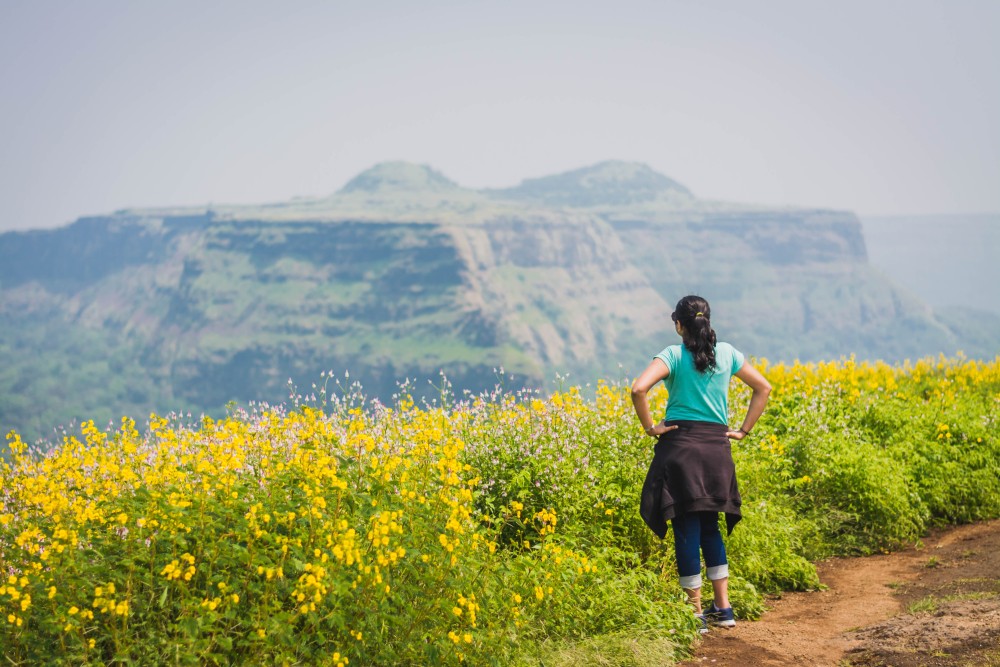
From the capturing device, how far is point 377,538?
4.69 meters

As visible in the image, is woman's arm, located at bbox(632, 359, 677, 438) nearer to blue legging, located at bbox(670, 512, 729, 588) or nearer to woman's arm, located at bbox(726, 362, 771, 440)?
woman's arm, located at bbox(726, 362, 771, 440)

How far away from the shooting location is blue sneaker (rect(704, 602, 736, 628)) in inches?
257

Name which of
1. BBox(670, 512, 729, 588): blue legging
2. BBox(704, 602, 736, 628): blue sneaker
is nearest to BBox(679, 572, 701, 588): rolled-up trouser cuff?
BBox(670, 512, 729, 588): blue legging

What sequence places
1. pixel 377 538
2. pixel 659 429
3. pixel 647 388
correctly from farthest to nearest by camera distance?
pixel 659 429 < pixel 647 388 < pixel 377 538

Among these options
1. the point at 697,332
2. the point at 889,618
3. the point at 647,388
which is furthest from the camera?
the point at 889,618

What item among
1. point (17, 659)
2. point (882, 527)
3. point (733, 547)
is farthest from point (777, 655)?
point (17, 659)

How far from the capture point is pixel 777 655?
6.13m

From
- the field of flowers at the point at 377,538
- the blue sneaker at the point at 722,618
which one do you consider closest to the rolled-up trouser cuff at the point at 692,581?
the field of flowers at the point at 377,538

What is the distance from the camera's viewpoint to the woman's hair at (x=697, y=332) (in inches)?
242

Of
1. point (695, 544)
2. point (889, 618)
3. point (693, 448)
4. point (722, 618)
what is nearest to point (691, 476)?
point (693, 448)

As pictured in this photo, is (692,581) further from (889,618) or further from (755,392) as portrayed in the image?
(889,618)

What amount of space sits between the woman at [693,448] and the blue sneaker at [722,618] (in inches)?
8.5

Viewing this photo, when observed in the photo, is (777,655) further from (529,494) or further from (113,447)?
(113,447)

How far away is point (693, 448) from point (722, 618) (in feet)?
4.31
